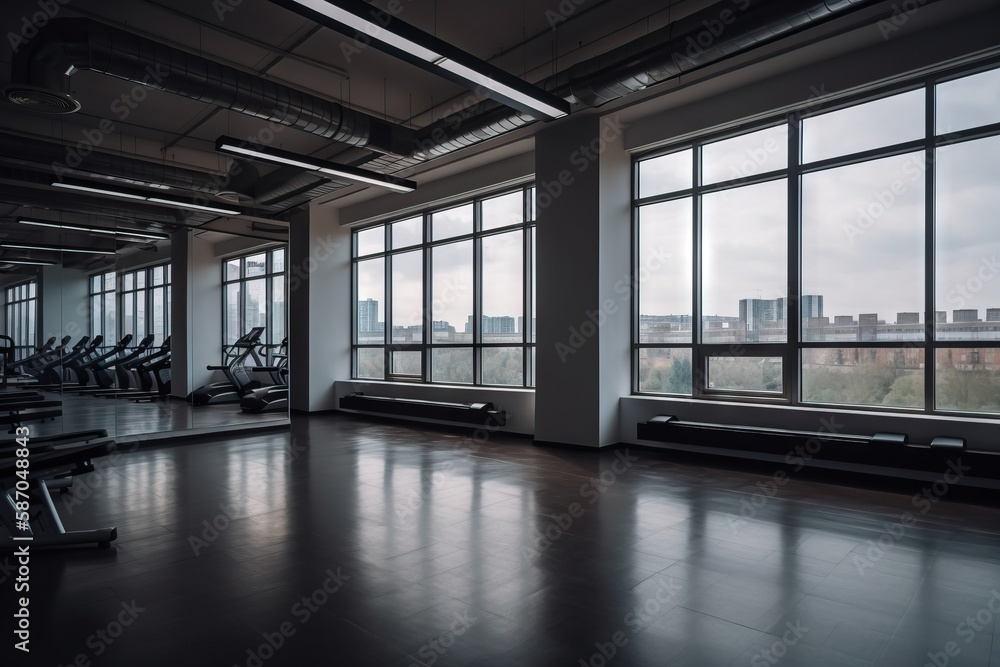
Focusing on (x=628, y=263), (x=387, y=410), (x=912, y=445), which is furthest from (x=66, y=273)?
(x=912, y=445)

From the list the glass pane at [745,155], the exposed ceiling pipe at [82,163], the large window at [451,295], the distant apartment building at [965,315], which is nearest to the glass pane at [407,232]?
the large window at [451,295]

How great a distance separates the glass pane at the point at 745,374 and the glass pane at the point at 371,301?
626 cm

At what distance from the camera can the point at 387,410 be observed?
32.0 ft

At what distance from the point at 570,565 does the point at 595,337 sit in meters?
3.80

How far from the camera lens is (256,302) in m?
9.88

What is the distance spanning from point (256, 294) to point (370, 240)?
2331 millimetres

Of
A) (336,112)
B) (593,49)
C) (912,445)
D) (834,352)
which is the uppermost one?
(593,49)

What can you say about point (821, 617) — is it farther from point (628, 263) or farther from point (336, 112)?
point (336, 112)

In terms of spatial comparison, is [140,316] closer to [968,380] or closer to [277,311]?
[277,311]

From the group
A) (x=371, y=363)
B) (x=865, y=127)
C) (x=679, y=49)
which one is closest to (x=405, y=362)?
(x=371, y=363)

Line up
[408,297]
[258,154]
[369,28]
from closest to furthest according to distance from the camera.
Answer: [369,28] → [258,154] → [408,297]

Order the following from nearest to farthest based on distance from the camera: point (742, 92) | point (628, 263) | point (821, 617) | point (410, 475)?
1. point (821, 617)
2. point (410, 475)
3. point (742, 92)
4. point (628, 263)

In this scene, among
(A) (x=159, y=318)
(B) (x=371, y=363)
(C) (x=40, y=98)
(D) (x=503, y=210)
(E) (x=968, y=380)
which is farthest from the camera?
(B) (x=371, y=363)

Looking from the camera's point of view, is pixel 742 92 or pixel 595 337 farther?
pixel 595 337
